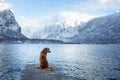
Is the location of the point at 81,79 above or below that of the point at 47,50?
below

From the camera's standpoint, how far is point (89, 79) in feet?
124

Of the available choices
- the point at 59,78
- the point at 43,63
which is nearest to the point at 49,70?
the point at 43,63

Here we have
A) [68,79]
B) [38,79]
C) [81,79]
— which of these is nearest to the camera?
[38,79]

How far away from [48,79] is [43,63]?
31.1 feet

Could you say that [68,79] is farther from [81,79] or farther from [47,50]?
[47,50]

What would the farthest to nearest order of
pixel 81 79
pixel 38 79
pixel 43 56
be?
pixel 43 56 → pixel 81 79 → pixel 38 79

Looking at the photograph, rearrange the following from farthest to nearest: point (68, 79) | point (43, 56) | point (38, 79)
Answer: point (43, 56)
point (68, 79)
point (38, 79)

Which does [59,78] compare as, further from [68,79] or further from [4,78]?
[4,78]

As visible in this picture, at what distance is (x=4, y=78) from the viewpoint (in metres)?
36.2

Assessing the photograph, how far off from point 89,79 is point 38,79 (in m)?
9.16

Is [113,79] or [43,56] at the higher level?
[43,56]

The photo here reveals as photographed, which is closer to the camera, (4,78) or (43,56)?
(4,78)

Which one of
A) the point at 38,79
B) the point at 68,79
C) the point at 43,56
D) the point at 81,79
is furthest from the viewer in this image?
the point at 43,56

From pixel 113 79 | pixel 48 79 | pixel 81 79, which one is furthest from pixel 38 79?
pixel 113 79
